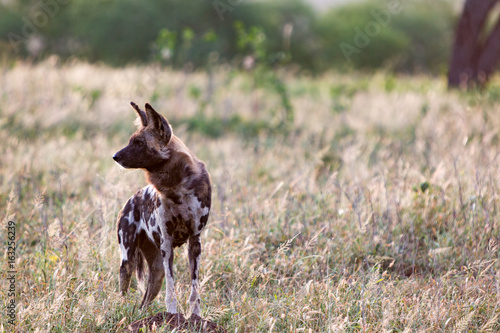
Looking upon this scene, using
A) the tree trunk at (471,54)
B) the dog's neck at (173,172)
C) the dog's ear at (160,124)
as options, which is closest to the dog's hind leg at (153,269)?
the dog's neck at (173,172)

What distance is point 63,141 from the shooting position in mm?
7285

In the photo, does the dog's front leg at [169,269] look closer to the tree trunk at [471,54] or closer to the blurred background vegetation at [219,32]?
the tree trunk at [471,54]

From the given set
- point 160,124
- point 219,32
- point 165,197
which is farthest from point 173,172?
point 219,32

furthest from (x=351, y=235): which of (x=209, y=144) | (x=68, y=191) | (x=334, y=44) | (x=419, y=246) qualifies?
(x=334, y=44)

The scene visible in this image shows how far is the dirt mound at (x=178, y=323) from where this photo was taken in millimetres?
3220

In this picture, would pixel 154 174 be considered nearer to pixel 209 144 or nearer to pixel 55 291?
pixel 55 291

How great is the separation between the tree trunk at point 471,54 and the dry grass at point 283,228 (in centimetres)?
323

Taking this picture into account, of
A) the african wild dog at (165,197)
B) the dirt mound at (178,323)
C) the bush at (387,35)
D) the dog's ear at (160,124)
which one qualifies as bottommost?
the dirt mound at (178,323)

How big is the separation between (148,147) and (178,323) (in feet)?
3.60

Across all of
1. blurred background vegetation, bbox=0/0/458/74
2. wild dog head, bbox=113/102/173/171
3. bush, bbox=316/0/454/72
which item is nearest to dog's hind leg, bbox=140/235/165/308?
wild dog head, bbox=113/102/173/171

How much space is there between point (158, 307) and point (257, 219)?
1.57 metres

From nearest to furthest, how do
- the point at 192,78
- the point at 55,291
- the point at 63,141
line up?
the point at 55,291 < the point at 63,141 < the point at 192,78

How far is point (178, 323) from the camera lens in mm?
3199

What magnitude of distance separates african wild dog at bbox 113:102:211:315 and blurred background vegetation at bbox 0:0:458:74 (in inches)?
545
